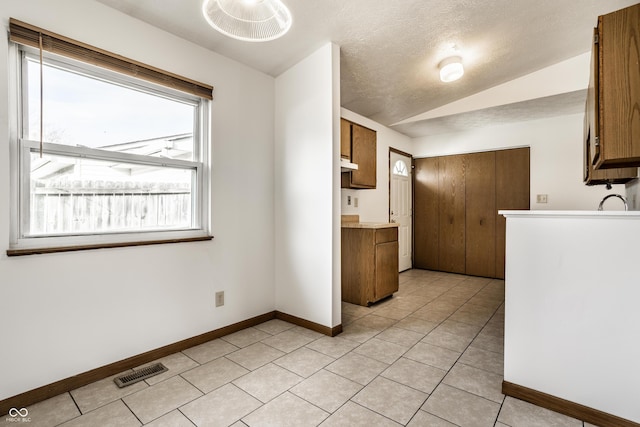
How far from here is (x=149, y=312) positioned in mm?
2195

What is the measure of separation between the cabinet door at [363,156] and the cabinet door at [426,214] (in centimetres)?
175

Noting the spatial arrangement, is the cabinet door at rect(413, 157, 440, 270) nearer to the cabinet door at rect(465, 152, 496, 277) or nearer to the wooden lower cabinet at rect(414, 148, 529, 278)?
the wooden lower cabinet at rect(414, 148, 529, 278)

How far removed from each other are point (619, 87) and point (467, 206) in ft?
12.4

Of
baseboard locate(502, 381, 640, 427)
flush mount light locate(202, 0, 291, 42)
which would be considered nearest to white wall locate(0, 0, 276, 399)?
flush mount light locate(202, 0, 291, 42)

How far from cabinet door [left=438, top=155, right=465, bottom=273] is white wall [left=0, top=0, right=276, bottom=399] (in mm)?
3330

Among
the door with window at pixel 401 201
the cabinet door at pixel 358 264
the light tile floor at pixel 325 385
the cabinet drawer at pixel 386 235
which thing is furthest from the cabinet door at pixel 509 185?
the cabinet door at pixel 358 264

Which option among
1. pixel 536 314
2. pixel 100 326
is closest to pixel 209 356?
pixel 100 326

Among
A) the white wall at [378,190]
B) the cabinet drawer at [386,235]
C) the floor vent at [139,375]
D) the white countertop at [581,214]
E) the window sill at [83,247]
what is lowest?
the floor vent at [139,375]

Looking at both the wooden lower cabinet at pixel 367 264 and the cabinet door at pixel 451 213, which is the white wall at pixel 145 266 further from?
the cabinet door at pixel 451 213

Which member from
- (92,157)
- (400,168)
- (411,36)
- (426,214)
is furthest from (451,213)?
(92,157)

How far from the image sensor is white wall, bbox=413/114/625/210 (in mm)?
4016

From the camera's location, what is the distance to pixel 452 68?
2951 millimetres

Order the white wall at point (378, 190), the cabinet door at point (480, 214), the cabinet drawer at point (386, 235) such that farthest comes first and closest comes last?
1. the cabinet door at point (480, 214)
2. the white wall at point (378, 190)
3. the cabinet drawer at point (386, 235)

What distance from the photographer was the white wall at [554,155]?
13.2ft
